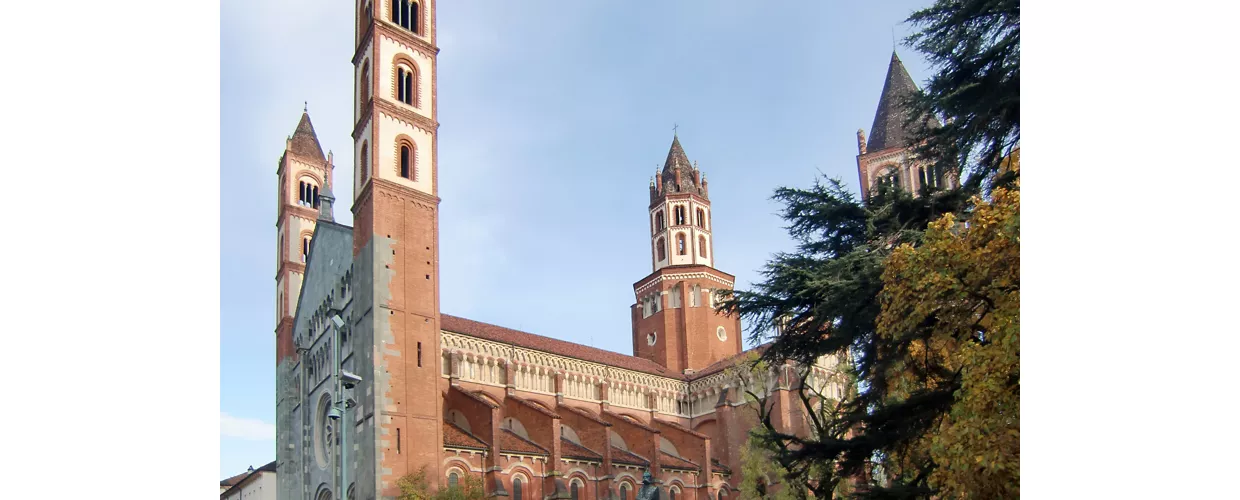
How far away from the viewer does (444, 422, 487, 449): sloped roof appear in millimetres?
32500

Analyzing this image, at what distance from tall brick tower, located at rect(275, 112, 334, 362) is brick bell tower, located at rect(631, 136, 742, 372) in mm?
20094

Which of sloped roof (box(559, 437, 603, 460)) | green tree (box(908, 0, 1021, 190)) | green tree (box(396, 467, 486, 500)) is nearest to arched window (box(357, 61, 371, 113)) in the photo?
green tree (box(396, 467, 486, 500))

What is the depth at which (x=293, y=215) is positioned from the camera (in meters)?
45.4

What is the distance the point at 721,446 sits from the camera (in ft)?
152

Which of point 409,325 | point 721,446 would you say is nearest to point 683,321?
point 721,446

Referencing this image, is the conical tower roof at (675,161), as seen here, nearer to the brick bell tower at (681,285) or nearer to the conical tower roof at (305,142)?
the brick bell tower at (681,285)

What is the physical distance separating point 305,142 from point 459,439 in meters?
21.5

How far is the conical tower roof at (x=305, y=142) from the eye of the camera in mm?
46688

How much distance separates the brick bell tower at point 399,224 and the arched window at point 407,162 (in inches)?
1.4

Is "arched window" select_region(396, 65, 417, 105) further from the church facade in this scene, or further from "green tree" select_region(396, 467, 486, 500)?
"green tree" select_region(396, 467, 486, 500)

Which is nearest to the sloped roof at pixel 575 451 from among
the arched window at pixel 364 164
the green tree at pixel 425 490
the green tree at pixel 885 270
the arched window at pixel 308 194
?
the green tree at pixel 425 490
